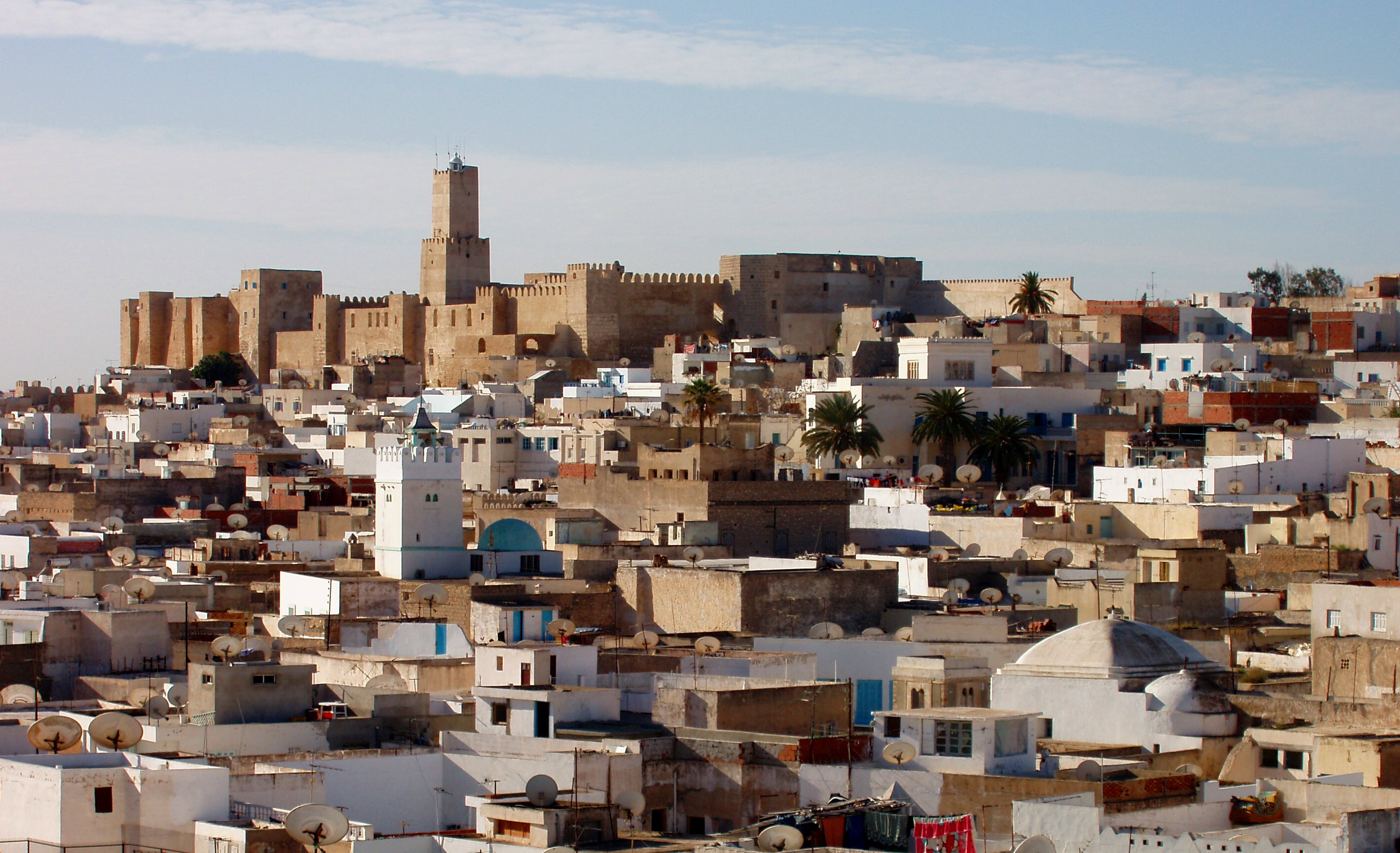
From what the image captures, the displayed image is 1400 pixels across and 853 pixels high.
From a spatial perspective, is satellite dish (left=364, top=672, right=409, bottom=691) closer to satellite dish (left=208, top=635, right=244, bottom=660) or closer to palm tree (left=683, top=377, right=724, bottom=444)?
satellite dish (left=208, top=635, right=244, bottom=660)

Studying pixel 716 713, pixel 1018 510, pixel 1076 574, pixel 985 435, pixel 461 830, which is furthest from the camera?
pixel 985 435

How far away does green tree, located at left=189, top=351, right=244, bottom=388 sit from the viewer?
198 ft

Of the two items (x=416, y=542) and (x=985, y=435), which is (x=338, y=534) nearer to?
(x=416, y=542)

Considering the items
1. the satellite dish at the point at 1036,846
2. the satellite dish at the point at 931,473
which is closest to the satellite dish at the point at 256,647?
the satellite dish at the point at 1036,846

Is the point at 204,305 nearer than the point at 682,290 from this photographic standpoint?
No

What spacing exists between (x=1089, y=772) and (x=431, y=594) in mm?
9396

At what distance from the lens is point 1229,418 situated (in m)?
36.2

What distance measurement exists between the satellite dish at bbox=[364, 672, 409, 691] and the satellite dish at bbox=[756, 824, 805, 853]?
18.0 ft

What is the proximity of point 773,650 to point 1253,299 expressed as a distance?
3215 centimetres

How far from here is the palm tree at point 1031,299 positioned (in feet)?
169

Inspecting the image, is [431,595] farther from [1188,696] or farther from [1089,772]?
[1089,772]

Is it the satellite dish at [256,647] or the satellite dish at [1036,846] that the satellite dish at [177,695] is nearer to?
the satellite dish at [256,647]

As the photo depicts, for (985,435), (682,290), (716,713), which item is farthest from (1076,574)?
(682,290)

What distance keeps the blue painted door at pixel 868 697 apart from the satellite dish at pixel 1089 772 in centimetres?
425
